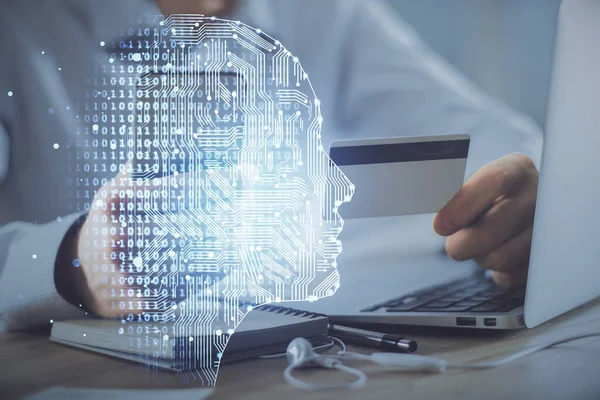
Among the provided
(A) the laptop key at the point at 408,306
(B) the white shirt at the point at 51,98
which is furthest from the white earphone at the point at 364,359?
(B) the white shirt at the point at 51,98

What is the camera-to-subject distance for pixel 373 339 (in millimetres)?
618

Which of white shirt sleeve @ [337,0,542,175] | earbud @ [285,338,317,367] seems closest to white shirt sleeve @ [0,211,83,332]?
earbud @ [285,338,317,367]

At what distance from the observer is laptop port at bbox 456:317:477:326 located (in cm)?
64

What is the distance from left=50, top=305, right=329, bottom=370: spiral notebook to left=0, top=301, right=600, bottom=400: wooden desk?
0.01 meters

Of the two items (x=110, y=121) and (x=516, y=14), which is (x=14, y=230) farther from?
(x=516, y=14)

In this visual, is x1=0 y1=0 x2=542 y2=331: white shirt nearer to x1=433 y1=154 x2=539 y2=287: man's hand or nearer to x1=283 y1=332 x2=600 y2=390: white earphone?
x1=433 y1=154 x2=539 y2=287: man's hand

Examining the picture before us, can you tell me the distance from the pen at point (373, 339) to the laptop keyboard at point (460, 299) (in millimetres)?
52

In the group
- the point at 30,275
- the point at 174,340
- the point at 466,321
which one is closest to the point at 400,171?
the point at 466,321

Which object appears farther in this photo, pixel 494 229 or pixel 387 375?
pixel 494 229

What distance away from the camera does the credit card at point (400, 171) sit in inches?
25.1

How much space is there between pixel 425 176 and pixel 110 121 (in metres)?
0.38

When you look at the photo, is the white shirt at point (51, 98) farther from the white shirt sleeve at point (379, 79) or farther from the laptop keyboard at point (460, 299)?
the laptop keyboard at point (460, 299)

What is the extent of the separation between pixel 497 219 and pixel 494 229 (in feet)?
0.05

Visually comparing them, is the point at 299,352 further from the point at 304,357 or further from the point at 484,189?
the point at 484,189
